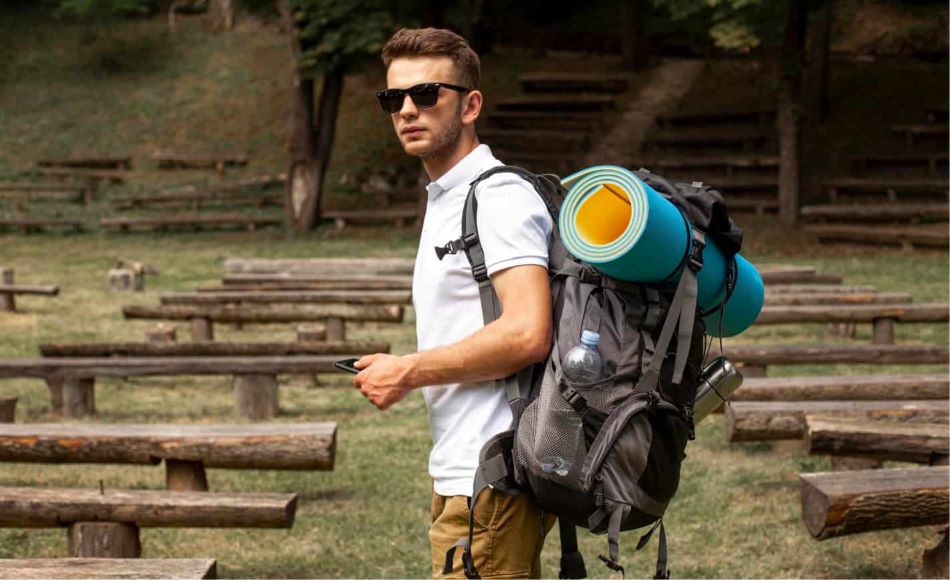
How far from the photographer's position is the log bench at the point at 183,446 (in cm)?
592

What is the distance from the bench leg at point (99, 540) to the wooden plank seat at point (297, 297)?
6.36 m

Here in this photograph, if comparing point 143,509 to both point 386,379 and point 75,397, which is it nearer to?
point 386,379

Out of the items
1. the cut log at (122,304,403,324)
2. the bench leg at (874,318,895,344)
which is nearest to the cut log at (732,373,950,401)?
the bench leg at (874,318,895,344)

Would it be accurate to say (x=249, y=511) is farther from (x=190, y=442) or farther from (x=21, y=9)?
(x=21, y=9)

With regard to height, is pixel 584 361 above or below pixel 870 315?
above

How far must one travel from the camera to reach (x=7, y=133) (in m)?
31.5

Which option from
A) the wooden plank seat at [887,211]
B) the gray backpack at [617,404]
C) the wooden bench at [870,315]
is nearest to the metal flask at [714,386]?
the gray backpack at [617,404]

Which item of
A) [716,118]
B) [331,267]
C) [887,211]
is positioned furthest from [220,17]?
[331,267]

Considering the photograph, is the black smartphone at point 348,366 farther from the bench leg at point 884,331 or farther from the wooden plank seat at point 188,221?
the wooden plank seat at point 188,221

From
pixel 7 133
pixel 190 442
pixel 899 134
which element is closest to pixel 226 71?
pixel 7 133

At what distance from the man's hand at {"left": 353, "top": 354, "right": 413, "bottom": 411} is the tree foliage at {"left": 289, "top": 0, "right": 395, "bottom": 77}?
1990 cm

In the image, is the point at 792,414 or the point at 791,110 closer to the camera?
the point at 792,414

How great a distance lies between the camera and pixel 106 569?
3979mm

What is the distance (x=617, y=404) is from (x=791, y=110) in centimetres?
1992
